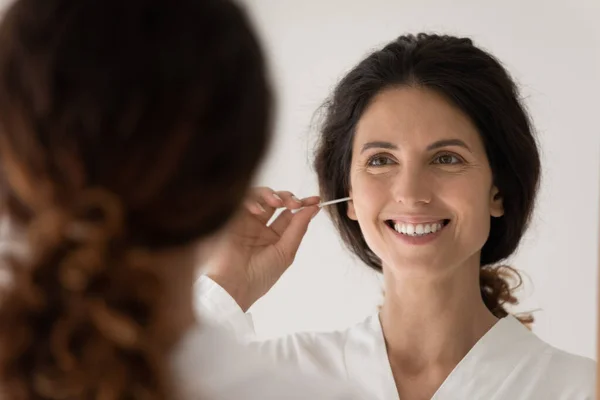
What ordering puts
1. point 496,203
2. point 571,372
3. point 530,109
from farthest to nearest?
point 530,109 < point 496,203 < point 571,372

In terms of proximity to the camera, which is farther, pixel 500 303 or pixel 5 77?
pixel 500 303

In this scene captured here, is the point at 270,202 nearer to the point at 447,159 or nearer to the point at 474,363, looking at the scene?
the point at 447,159

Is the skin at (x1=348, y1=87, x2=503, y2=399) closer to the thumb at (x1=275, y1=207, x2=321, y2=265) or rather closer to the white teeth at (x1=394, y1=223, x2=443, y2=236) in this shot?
the white teeth at (x1=394, y1=223, x2=443, y2=236)

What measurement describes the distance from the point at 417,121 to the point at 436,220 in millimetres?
181

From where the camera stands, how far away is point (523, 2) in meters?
2.76

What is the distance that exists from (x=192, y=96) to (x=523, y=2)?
2082 millimetres

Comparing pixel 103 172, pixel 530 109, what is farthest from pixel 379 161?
pixel 103 172

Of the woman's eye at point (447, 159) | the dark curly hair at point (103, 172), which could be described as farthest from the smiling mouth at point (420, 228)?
the dark curly hair at point (103, 172)

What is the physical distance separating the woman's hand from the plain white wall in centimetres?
48

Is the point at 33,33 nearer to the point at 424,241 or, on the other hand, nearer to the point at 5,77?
the point at 5,77

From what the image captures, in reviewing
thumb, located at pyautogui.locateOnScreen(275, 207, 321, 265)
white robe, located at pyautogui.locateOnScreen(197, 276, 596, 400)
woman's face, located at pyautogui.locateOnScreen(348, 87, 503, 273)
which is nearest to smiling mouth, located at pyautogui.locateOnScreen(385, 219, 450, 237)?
woman's face, located at pyautogui.locateOnScreen(348, 87, 503, 273)

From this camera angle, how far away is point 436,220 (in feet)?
5.90

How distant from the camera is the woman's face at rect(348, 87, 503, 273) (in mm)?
1789

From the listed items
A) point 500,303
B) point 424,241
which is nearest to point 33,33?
point 424,241
